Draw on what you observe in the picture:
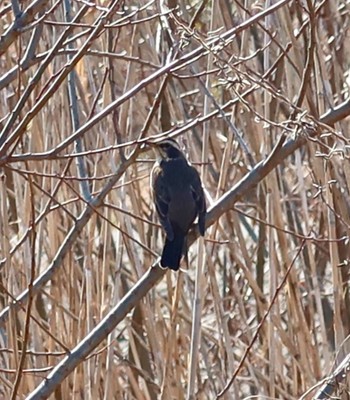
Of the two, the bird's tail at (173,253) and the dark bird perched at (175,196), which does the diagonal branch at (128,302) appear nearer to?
Answer: the bird's tail at (173,253)

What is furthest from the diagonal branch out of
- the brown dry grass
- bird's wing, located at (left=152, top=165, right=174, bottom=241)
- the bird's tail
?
bird's wing, located at (left=152, top=165, right=174, bottom=241)

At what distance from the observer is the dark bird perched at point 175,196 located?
2.49 meters

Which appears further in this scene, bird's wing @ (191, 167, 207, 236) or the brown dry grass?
bird's wing @ (191, 167, 207, 236)

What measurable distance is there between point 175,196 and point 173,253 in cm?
41

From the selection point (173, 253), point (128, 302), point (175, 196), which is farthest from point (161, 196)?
point (128, 302)

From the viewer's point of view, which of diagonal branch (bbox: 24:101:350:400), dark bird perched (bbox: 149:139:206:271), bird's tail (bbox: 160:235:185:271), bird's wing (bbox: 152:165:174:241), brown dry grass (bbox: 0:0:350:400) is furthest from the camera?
bird's wing (bbox: 152:165:174:241)

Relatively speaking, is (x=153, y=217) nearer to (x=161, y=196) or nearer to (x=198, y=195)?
(x=161, y=196)

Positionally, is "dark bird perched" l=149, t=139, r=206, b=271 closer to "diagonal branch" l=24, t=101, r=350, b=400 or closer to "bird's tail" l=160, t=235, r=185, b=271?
"bird's tail" l=160, t=235, r=185, b=271

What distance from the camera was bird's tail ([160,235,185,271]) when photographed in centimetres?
227

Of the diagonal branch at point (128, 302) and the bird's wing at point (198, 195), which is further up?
the bird's wing at point (198, 195)

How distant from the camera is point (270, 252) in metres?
2.59

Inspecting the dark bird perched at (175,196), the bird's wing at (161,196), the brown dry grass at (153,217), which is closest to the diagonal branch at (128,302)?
the brown dry grass at (153,217)

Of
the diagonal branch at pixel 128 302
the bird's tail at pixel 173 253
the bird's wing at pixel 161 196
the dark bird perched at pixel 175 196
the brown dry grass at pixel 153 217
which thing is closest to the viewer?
the diagonal branch at pixel 128 302

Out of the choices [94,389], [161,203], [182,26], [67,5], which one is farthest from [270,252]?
[182,26]
